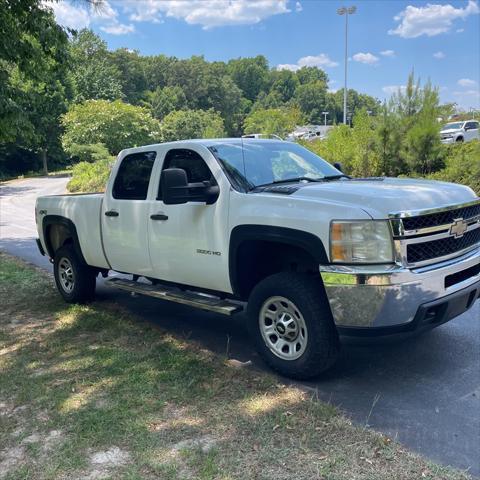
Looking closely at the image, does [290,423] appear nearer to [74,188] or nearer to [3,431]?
[3,431]

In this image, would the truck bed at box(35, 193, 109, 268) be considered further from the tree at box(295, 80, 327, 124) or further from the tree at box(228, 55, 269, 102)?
the tree at box(228, 55, 269, 102)

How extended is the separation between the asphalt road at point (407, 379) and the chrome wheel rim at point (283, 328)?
330 millimetres

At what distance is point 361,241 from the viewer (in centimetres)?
359

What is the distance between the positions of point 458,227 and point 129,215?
10.7 ft

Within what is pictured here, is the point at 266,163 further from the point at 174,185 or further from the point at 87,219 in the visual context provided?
the point at 87,219

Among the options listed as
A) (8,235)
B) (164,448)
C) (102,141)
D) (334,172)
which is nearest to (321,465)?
(164,448)

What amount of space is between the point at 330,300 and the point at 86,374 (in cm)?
220

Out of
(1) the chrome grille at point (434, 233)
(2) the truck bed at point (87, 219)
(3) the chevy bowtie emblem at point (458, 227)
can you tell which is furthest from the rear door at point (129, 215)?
(3) the chevy bowtie emblem at point (458, 227)

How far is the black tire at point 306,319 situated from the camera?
3.88m

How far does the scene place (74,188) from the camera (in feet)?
96.9

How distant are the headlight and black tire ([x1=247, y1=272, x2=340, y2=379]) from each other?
0.43m

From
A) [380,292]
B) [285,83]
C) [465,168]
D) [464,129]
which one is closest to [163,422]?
[380,292]

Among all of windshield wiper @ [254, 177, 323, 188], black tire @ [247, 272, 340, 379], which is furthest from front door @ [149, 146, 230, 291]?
black tire @ [247, 272, 340, 379]

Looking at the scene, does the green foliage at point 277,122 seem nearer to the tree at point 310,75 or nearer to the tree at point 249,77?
the tree at point 249,77
